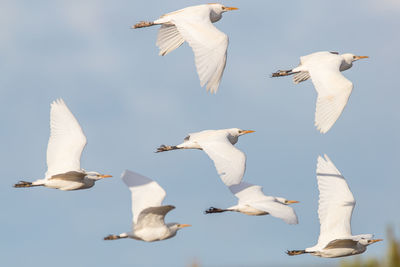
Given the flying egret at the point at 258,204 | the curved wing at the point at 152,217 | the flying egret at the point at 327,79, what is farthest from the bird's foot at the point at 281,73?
the curved wing at the point at 152,217

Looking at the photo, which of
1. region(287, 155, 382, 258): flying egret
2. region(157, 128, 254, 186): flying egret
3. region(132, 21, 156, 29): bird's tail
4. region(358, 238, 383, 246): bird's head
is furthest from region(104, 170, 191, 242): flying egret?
region(358, 238, 383, 246): bird's head

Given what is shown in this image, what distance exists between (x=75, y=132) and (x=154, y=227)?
3.97 meters

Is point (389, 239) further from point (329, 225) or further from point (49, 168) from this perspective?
point (49, 168)

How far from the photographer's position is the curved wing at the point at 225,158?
2562 centimetres

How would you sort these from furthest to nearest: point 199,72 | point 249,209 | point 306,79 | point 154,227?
point 306,79, point 249,209, point 154,227, point 199,72

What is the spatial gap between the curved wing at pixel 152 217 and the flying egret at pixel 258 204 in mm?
2236

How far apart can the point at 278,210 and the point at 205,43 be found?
12.5 feet

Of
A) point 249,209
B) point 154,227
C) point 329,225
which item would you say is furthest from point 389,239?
point 154,227

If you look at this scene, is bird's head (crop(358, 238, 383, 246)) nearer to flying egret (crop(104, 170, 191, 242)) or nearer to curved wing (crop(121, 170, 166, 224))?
Result: flying egret (crop(104, 170, 191, 242))

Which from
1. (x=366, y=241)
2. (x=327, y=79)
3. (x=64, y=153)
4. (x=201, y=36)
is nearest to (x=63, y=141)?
(x=64, y=153)

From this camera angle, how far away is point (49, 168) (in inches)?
1169

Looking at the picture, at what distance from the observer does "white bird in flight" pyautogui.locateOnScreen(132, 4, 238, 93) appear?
83.8 ft

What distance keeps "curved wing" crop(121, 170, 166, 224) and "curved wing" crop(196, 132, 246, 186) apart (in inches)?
53.3

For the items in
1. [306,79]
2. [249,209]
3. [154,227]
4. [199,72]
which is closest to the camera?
[199,72]
